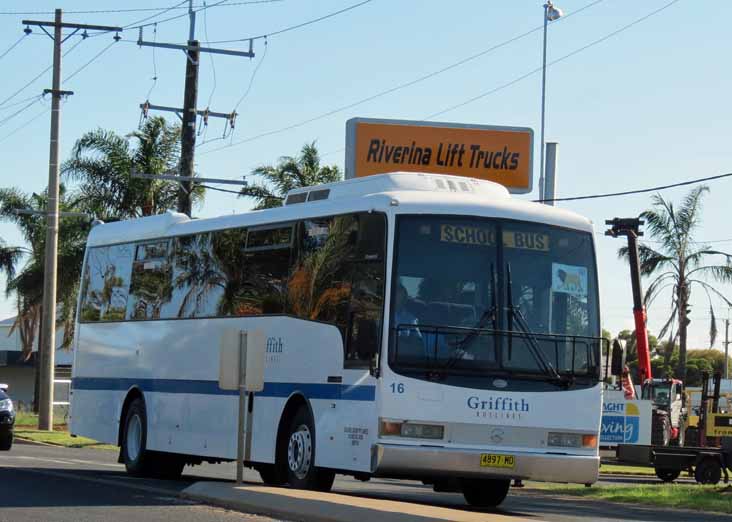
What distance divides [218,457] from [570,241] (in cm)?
601

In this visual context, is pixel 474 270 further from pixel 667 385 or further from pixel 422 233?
pixel 667 385

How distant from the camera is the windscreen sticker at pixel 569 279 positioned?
679 inches

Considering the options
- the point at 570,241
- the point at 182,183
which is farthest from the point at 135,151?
the point at 570,241

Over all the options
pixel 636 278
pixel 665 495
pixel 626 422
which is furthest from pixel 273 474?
pixel 636 278

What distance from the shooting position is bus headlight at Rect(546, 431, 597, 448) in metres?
17.0

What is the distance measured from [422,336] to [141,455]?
800 cm

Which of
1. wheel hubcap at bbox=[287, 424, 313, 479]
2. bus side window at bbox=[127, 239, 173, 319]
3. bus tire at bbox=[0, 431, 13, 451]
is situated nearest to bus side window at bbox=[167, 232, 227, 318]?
bus side window at bbox=[127, 239, 173, 319]

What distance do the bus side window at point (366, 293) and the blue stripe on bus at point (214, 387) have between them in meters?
0.33

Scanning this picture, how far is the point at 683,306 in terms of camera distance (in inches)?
2168

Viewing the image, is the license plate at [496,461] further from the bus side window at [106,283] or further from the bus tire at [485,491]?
the bus side window at [106,283]

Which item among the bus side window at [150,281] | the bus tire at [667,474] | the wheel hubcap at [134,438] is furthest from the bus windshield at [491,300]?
the bus tire at [667,474]

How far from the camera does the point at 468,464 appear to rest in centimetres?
1645

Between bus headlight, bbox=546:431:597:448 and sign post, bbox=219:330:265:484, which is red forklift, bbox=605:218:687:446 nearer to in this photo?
bus headlight, bbox=546:431:597:448

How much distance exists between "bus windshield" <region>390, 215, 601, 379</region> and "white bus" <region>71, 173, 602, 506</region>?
0.05ft
